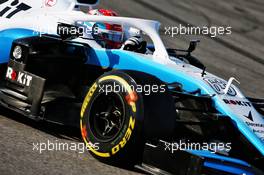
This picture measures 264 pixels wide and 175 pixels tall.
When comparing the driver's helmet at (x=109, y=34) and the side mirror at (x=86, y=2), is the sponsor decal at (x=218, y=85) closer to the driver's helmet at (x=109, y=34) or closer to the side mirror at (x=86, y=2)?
the driver's helmet at (x=109, y=34)

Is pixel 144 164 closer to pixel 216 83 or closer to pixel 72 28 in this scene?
pixel 216 83

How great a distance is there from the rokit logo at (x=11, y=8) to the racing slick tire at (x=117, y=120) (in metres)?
2.07

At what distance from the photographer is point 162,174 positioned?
5.41 m

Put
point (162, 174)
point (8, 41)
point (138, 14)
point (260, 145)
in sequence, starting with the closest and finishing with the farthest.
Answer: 1. point (162, 174)
2. point (260, 145)
3. point (8, 41)
4. point (138, 14)

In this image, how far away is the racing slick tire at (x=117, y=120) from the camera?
5.54 meters

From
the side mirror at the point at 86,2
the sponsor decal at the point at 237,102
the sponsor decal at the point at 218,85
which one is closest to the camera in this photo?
the sponsor decal at the point at 237,102

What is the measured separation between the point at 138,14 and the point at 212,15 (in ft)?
5.78

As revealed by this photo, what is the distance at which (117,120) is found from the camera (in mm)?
5805

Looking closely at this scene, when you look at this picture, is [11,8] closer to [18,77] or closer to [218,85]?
[18,77]

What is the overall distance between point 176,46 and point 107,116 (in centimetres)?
634

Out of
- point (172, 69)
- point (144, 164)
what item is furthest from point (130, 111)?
point (172, 69)

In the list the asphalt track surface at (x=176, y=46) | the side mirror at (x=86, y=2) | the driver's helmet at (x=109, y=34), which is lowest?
the asphalt track surface at (x=176, y=46)

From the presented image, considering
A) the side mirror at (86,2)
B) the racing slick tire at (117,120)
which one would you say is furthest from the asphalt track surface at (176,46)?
the side mirror at (86,2)

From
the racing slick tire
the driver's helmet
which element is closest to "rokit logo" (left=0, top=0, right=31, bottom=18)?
the driver's helmet
